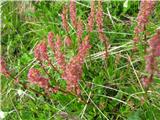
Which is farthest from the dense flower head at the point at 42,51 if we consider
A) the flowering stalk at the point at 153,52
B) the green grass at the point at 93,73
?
the flowering stalk at the point at 153,52

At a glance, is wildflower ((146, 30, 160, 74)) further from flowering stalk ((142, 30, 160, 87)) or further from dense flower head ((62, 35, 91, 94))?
dense flower head ((62, 35, 91, 94))

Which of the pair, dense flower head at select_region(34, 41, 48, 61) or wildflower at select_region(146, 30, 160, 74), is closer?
wildflower at select_region(146, 30, 160, 74)

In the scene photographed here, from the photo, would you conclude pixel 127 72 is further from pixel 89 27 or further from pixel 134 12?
pixel 134 12

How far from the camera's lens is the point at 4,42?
2.99 metres

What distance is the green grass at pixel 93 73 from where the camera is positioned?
2.15 metres

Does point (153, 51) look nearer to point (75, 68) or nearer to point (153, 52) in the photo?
point (153, 52)

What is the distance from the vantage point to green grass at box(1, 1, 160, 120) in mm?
2148

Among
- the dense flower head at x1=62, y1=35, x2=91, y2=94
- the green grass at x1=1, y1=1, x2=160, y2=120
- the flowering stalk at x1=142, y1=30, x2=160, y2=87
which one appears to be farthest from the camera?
the green grass at x1=1, y1=1, x2=160, y2=120

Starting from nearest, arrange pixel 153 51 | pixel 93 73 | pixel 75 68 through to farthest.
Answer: pixel 153 51 → pixel 75 68 → pixel 93 73

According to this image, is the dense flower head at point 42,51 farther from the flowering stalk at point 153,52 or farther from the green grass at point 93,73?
the flowering stalk at point 153,52

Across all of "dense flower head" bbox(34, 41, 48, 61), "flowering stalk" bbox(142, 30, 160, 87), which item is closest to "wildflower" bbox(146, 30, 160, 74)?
"flowering stalk" bbox(142, 30, 160, 87)

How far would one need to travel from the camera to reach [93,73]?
2.39 meters

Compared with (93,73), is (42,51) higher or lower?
higher

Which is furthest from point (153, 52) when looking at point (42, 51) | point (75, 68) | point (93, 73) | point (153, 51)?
point (93, 73)
